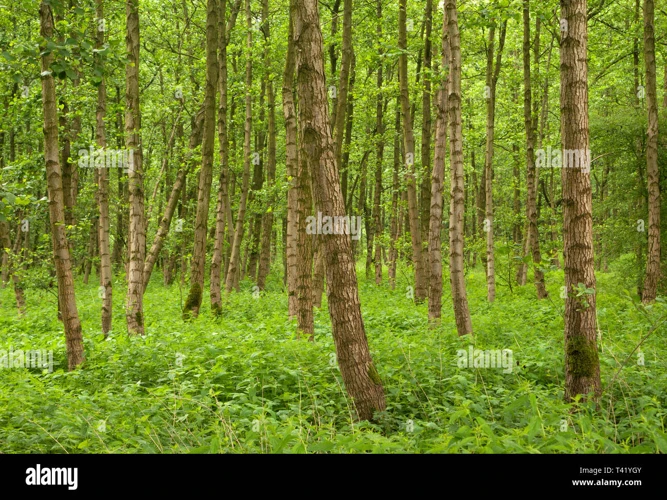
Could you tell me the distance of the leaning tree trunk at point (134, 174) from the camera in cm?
A: 1228

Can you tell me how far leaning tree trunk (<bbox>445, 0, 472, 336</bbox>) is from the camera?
1093cm

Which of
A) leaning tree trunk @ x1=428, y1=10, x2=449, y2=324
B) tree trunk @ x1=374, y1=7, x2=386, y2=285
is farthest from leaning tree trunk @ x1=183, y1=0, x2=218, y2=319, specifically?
leaning tree trunk @ x1=428, y1=10, x2=449, y2=324

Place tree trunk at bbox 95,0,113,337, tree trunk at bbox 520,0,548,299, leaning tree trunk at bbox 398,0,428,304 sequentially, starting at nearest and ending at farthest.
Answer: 1. tree trunk at bbox 95,0,113,337
2. leaning tree trunk at bbox 398,0,428,304
3. tree trunk at bbox 520,0,548,299

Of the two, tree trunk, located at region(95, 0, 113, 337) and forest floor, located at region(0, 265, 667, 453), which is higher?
tree trunk, located at region(95, 0, 113, 337)

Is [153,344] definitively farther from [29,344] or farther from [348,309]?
[348,309]

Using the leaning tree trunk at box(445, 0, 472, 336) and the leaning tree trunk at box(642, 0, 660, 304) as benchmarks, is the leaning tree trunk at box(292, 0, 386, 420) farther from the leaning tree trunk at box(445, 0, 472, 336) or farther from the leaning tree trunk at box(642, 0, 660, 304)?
the leaning tree trunk at box(642, 0, 660, 304)

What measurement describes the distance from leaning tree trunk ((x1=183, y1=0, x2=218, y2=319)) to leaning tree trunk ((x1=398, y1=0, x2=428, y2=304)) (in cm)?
465

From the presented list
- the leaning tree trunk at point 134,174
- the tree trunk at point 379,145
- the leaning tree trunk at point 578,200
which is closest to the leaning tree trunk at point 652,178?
the tree trunk at point 379,145

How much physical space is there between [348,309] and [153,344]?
17.9 feet

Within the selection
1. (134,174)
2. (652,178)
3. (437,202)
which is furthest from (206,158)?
(652,178)

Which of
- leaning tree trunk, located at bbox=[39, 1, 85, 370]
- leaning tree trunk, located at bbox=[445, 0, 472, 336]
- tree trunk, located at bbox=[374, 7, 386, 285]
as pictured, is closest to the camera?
leaning tree trunk, located at bbox=[39, 1, 85, 370]

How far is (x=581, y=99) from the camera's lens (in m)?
6.59

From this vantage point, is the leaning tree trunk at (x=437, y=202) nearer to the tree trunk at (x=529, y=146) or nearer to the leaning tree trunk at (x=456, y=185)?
the leaning tree trunk at (x=456, y=185)
